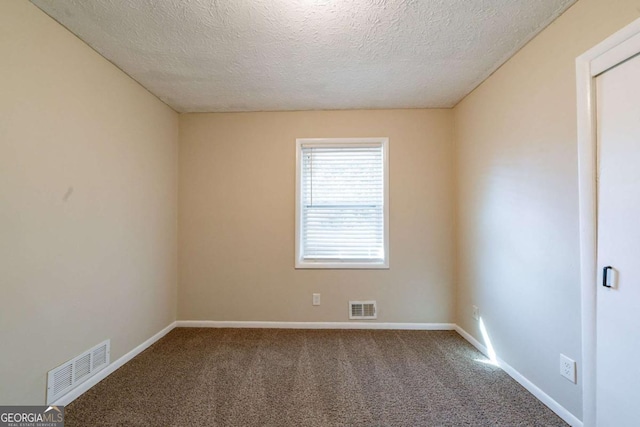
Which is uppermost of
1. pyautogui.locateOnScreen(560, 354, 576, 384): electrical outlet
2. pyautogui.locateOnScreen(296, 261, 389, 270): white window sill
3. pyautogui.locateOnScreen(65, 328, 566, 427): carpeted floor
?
pyautogui.locateOnScreen(296, 261, 389, 270): white window sill

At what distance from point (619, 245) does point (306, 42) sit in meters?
2.19

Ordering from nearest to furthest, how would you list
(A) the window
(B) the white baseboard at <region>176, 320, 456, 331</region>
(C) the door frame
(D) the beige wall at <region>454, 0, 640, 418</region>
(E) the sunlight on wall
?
(C) the door frame → (D) the beige wall at <region>454, 0, 640, 418</region> → (E) the sunlight on wall → (B) the white baseboard at <region>176, 320, 456, 331</region> → (A) the window

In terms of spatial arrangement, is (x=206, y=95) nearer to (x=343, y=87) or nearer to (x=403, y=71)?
(x=343, y=87)

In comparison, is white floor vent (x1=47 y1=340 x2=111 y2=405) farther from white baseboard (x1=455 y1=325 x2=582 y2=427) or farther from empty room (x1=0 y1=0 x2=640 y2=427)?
white baseboard (x1=455 y1=325 x2=582 y2=427)

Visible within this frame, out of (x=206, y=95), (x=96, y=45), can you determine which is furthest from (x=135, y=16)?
(x=206, y=95)

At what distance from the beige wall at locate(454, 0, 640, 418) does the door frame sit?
0.18ft

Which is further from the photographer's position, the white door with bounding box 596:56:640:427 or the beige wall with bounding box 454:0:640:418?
the beige wall with bounding box 454:0:640:418

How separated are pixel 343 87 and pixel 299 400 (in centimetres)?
263

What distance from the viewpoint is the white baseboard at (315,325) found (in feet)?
9.48

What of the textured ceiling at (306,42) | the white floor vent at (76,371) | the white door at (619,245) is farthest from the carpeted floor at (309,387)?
the textured ceiling at (306,42)

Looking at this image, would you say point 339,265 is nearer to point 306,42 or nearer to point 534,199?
point 534,199

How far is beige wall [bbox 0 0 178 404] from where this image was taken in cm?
142

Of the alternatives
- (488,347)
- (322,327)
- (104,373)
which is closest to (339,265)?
(322,327)

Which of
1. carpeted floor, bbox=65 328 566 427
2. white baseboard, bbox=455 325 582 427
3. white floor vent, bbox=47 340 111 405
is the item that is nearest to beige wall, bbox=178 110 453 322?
carpeted floor, bbox=65 328 566 427
